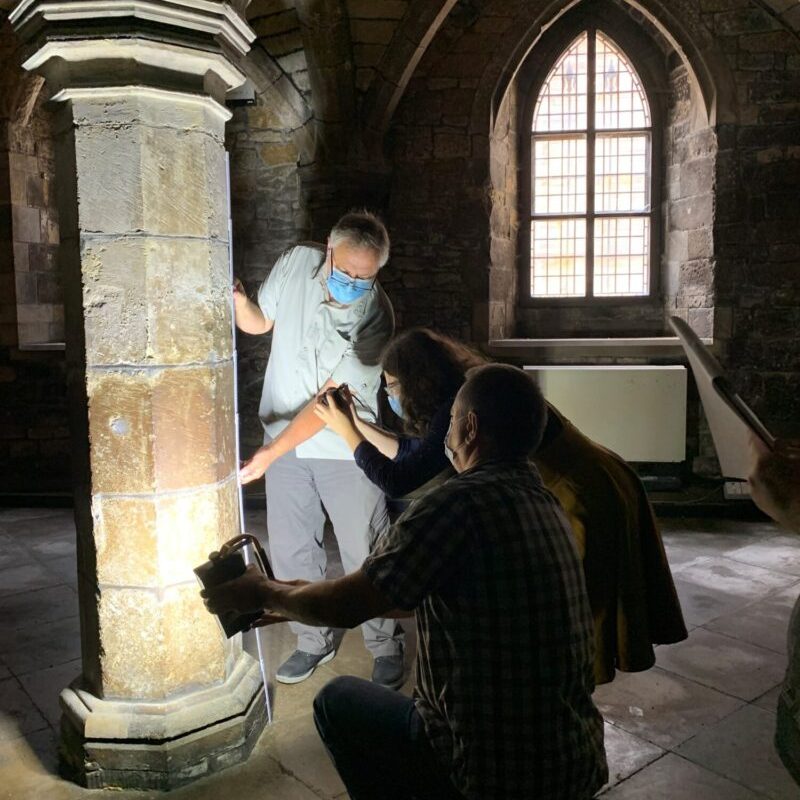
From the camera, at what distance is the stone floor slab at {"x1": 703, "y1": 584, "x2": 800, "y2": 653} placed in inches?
143

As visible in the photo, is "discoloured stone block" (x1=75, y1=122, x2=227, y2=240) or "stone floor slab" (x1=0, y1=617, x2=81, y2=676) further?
"stone floor slab" (x1=0, y1=617, x2=81, y2=676)

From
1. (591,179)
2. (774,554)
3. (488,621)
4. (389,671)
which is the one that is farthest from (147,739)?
(591,179)

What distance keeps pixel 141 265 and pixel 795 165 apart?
17.8ft

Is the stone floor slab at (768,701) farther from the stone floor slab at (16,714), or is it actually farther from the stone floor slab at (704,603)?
the stone floor slab at (16,714)

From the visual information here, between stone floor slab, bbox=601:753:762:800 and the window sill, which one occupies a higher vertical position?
the window sill

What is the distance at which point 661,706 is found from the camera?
305cm

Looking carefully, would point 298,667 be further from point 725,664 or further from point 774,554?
point 774,554

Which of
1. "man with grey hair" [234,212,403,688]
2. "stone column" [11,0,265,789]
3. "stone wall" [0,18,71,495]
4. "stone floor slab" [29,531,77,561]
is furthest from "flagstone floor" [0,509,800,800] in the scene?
"stone wall" [0,18,71,495]

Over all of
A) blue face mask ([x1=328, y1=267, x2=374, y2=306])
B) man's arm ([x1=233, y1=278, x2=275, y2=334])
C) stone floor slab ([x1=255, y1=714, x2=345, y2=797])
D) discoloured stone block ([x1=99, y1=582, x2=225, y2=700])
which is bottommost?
stone floor slab ([x1=255, y1=714, x2=345, y2=797])

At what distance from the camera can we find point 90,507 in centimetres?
241

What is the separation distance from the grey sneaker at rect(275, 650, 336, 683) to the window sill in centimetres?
361

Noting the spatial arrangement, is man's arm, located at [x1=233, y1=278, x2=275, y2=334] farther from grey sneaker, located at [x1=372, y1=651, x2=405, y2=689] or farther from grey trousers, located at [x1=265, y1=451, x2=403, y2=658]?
grey sneaker, located at [x1=372, y1=651, x2=405, y2=689]

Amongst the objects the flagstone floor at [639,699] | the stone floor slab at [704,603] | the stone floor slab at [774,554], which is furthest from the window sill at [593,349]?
the stone floor slab at [704,603]

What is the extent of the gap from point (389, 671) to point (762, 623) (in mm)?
1908
